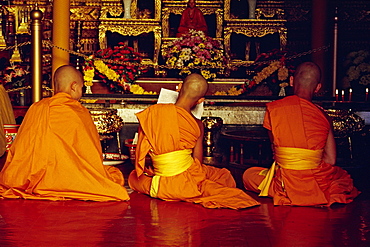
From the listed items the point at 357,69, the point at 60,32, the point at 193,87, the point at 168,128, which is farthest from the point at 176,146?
the point at 357,69

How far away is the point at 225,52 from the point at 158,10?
130cm

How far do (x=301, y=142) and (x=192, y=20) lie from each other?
18.6 feet

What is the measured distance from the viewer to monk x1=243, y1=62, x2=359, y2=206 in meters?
4.26

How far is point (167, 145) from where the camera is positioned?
14.1ft

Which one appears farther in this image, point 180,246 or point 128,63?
point 128,63

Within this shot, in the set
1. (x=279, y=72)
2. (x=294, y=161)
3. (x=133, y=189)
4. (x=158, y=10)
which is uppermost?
(x=158, y=10)

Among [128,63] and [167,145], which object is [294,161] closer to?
[167,145]

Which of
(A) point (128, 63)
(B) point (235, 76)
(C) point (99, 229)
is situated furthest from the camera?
(B) point (235, 76)

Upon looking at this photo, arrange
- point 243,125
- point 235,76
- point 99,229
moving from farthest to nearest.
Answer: point 235,76 → point 243,125 → point 99,229

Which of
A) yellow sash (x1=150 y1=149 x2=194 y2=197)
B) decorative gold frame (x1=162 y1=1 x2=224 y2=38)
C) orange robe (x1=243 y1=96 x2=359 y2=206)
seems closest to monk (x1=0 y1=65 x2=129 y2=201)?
yellow sash (x1=150 y1=149 x2=194 y2=197)

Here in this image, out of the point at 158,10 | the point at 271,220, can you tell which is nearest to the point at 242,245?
the point at 271,220

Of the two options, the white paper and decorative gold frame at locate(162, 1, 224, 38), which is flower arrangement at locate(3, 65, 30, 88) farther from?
the white paper

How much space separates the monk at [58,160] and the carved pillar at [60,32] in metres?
3.65

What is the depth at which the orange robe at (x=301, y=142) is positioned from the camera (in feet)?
13.9
